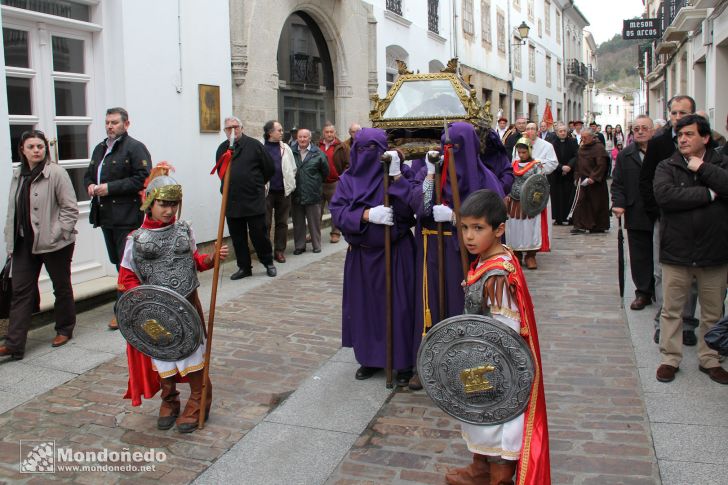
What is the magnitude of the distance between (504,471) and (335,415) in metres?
1.63

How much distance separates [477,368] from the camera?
3.06 m

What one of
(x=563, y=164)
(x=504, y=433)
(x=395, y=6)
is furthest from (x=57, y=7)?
(x=395, y=6)

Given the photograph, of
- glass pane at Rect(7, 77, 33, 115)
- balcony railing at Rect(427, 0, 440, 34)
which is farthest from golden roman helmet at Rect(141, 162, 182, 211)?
balcony railing at Rect(427, 0, 440, 34)

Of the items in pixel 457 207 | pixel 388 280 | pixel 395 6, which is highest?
pixel 395 6

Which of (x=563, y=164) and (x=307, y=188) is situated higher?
(x=563, y=164)

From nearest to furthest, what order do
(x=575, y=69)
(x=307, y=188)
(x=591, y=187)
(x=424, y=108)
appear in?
(x=424, y=108)
(x=307, y=188)
(x=591, y=187)
(x=575, y=69)

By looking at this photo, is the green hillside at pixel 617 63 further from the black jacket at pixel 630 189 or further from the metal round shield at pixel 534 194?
the black jacket at pixel 630 189

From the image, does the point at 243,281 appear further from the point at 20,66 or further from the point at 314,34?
the point at 314,34

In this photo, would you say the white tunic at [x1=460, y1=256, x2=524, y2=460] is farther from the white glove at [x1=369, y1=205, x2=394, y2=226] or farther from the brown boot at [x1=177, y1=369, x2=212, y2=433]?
the brown boot at [x1=177, y1=369, x2=212, y2=433]

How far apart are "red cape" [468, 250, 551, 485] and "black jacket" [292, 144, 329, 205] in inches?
285

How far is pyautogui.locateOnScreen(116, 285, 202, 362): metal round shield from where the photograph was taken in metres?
4.09

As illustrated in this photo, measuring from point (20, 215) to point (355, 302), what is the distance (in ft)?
9.42

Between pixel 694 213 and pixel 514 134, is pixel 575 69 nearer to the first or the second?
pixel 514 134

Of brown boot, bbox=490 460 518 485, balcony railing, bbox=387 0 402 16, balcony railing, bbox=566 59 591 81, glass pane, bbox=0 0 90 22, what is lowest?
brown boot, bbox=490 460 518 485
